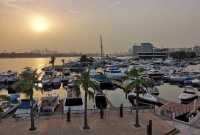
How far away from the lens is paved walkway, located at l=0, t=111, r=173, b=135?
19391mm

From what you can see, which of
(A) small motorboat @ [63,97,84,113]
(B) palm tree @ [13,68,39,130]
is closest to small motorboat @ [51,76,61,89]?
(A) small motorboat @ [63,97,84,113]

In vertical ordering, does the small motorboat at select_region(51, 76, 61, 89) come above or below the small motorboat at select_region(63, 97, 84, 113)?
below

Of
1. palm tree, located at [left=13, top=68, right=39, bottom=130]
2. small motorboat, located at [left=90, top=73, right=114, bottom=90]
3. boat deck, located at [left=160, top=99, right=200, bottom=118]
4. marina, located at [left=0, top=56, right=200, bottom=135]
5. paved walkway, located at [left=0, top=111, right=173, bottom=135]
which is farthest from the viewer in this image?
small motorboat, located at [left=90, top=73, right=114, bottom=90]

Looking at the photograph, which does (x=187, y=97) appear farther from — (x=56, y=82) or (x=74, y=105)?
(x=56, y=82)

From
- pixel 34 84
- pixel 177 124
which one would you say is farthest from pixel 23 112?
pixel 177 124

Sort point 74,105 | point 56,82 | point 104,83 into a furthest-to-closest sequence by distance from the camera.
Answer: point 56,82 → point 104,83 → point 74,105

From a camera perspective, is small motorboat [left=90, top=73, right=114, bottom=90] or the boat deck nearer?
the boat deck

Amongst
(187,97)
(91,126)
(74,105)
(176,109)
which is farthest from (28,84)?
(187,97)

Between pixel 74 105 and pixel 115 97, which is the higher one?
pixel 74 105

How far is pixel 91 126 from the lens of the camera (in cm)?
2080

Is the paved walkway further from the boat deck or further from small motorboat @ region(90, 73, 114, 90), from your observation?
small motorboat @ region(90, 73, 114, 90)

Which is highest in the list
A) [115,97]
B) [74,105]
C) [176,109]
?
[176,109]

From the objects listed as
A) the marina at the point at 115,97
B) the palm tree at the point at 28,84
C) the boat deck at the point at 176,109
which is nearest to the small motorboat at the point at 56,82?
the marina at the point at 115,97

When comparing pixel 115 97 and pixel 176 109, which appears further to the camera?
pixel 115 97
